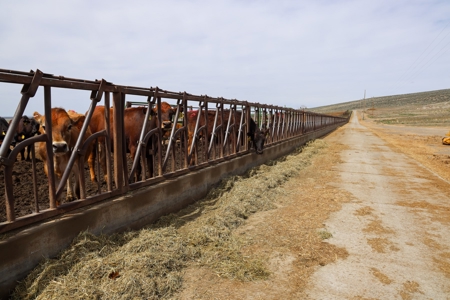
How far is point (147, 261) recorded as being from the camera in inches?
139

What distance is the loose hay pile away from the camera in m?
2.99

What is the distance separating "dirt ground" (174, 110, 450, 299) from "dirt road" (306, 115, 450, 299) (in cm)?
1

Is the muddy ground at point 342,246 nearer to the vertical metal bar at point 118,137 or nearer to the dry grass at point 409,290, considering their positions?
the dry grass at point 409,290

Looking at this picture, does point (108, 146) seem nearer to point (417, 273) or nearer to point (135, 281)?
point (135, 281)

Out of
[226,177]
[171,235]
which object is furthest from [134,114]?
[171,235]

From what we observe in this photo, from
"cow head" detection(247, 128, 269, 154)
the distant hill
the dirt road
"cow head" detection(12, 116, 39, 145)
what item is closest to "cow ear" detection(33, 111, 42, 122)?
the dirt road

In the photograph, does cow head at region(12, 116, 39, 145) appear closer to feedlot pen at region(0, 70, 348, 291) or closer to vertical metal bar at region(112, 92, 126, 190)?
feedlot pen at region(0, 70, 348, 291)

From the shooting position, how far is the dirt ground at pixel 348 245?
334 centimetres

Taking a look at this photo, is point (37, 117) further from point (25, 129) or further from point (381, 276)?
point (25, 129)

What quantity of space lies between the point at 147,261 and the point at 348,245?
277 cm

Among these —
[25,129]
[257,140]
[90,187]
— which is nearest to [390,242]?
[90,187]

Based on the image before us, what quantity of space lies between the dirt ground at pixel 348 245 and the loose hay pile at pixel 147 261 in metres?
0.19

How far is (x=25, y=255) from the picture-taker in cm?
303

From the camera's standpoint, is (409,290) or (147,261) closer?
(409,290)
